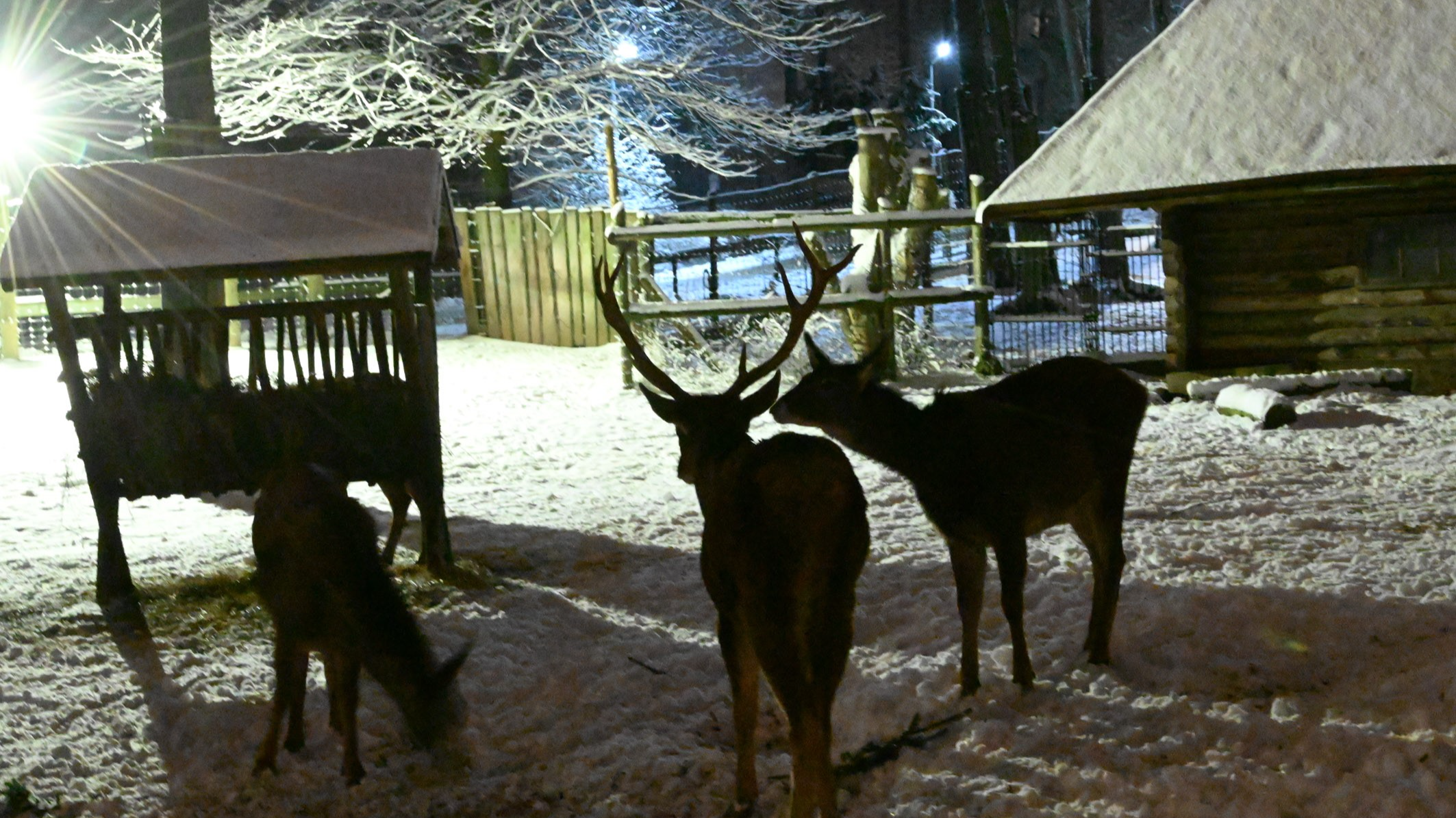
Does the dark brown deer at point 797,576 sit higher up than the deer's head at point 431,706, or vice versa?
the dark brown deer at point 797,576

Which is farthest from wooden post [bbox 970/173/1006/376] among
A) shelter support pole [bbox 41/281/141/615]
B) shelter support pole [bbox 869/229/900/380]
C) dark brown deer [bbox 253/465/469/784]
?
dark brown deer [bbox 253/465/469/784]

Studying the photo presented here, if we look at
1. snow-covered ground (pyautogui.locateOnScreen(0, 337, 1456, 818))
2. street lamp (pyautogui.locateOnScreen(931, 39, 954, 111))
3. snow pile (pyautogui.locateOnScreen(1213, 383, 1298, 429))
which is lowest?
snow-covered ground (pyautogui.locateOnScreen(0, 337, 1456, 818))

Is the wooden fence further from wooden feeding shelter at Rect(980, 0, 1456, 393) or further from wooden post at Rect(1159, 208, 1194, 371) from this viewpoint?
wooden post at Rect(1159, 208, 1194, 371)

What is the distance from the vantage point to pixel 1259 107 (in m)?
11.9

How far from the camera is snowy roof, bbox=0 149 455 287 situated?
681 centimetres

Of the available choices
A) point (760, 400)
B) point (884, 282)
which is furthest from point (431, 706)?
point (884, 282)

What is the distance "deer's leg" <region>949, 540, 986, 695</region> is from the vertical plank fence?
505 inches

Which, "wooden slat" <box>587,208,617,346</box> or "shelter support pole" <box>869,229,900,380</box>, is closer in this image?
"shelter support pole" <box>869,229,900,380</box>

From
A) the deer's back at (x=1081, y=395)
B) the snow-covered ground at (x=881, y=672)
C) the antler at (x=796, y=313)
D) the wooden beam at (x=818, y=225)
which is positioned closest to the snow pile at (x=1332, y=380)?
the snow-covered ground at (x=881, y=672)

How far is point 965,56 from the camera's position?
22578 mm

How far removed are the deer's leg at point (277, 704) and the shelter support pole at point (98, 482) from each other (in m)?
2.60

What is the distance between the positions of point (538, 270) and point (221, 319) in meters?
11.7

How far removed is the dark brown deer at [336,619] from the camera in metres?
4.52

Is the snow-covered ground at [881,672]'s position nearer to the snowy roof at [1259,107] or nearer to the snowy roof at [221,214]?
the snowy roof at [221,214]
